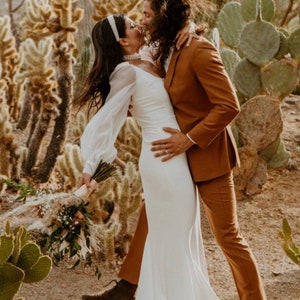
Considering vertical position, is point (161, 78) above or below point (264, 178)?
above

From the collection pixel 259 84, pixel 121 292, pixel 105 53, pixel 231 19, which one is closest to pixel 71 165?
pixel 121 292

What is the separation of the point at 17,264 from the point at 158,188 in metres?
0.88

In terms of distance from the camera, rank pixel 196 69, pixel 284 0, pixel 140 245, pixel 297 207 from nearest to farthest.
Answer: pixel 196 69 → pixel 140 245 → pixel 297 207 → pixel 284 0

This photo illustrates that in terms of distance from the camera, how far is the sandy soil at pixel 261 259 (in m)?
4.36

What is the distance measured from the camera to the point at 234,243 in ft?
11.3

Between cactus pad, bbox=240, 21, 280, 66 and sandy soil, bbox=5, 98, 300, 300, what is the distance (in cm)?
106

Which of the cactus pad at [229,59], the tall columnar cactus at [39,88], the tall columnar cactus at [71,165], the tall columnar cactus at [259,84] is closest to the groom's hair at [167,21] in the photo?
the tall columnar cactus at [71,165]

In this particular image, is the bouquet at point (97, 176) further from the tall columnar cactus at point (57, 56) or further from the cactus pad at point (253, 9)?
the cactus pad at point (253, 9)

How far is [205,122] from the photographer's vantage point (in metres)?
3.28

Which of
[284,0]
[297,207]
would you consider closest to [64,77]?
[297,207]

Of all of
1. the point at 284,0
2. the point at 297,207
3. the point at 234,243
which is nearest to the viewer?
the point at 234,243

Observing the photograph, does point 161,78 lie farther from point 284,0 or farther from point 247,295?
point 284,0

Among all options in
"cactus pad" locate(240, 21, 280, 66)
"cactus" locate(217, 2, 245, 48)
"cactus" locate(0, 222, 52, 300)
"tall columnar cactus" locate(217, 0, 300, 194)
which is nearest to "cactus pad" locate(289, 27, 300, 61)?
"tall columnar cactus" locate(217, 0, 300, 194)

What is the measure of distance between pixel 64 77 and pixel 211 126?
2791mm
